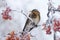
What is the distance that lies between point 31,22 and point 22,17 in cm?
6

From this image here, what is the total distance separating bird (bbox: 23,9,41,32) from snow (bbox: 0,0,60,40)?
0.02m

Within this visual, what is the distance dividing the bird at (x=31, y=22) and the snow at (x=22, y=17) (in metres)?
0.02

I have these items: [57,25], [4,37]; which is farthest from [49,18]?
[4,37]

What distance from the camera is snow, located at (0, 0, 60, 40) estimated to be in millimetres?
826

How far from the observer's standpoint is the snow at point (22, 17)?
2.71 ft

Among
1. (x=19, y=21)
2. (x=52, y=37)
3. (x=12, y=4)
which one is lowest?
(x=52, y=37)

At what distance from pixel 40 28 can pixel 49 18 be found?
0.29 feet

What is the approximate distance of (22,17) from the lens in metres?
0.85

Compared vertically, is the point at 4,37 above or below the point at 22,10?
below

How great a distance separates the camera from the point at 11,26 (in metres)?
0.83

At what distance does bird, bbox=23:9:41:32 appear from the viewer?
33.3 inches

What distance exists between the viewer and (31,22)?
33.7 inches

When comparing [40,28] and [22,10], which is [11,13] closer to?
[22,10]

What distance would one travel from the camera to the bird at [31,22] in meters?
0.85
